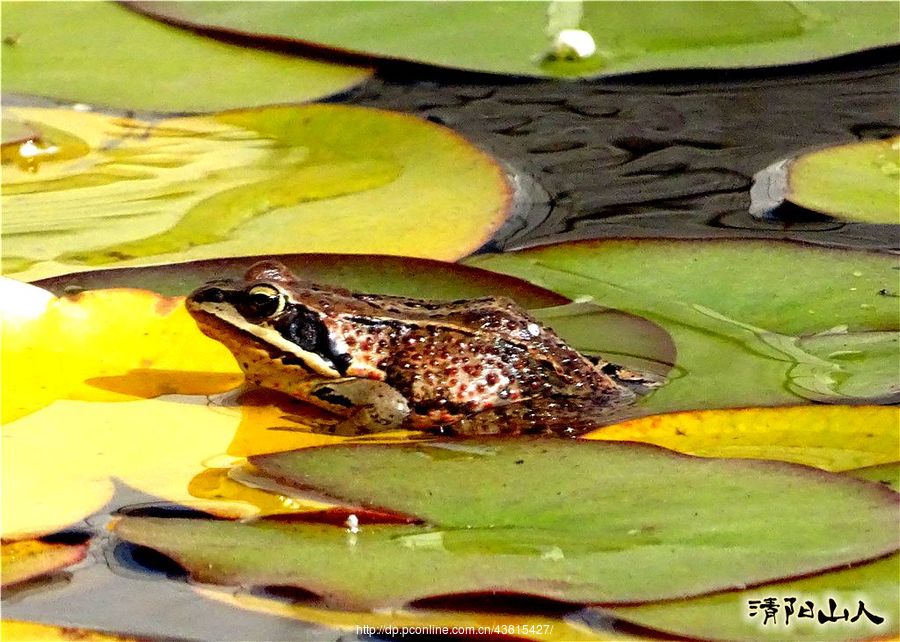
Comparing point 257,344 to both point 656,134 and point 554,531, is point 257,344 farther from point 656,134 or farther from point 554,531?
point 656,134

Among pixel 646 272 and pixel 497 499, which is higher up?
pixel 646 272

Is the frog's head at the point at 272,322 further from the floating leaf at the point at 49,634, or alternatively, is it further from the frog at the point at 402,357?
the floating leaf at the point at 49,634

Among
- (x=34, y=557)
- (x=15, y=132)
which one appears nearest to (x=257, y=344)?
(x=34, y=557)

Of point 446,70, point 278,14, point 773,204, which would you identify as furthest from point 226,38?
point 773,204

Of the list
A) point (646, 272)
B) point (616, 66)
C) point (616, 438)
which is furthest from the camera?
point (616, 66)

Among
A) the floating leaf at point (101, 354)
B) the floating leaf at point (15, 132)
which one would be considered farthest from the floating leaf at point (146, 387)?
the floating leaf at point (15, 132)

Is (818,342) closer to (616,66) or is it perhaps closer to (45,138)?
(616,66)
